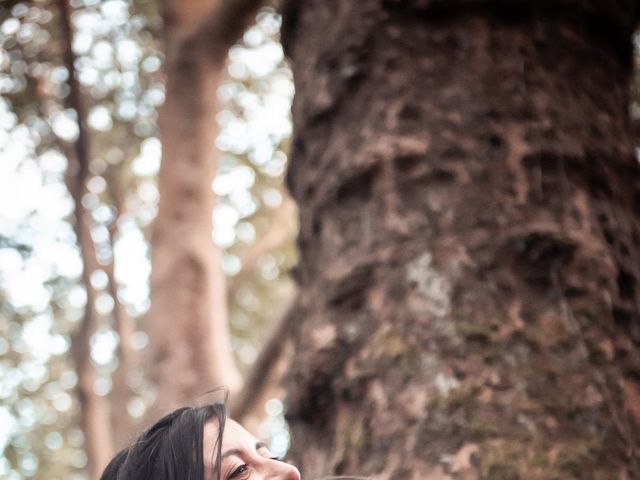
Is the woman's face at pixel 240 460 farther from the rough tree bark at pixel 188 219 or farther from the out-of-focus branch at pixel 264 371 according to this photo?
the rough tree bark at pixel 188 219

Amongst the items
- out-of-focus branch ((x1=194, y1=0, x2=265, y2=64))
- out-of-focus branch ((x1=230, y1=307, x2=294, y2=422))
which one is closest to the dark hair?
out-of-focus branch ((x1=230, y1=307, x2=294, y2=422))

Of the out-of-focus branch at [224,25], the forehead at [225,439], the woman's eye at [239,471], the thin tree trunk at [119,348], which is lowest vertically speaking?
the thin tree trunk at [119,348]

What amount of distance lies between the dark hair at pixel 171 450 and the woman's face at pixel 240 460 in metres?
0.01

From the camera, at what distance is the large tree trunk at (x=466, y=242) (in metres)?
1.98

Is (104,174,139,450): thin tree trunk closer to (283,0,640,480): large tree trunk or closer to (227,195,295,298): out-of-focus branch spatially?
(227,195,295,298): out-of-focus branch

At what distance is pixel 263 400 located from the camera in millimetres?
5312

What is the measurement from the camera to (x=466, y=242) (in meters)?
2.21

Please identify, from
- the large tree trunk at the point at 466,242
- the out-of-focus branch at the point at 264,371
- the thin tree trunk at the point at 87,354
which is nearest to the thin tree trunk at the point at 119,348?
the thin tree trunk at the point at 87,354

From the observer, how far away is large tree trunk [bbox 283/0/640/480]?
6.49ft

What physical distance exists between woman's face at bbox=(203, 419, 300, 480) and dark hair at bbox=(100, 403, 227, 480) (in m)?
0.01

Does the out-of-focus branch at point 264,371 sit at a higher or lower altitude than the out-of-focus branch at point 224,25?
lower

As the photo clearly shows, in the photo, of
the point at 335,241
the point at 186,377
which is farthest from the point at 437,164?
the point at 186,377

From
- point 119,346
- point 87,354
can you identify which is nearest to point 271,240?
point 119,346

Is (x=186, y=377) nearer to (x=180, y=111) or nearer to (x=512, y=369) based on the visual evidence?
(x=180, y=111)
